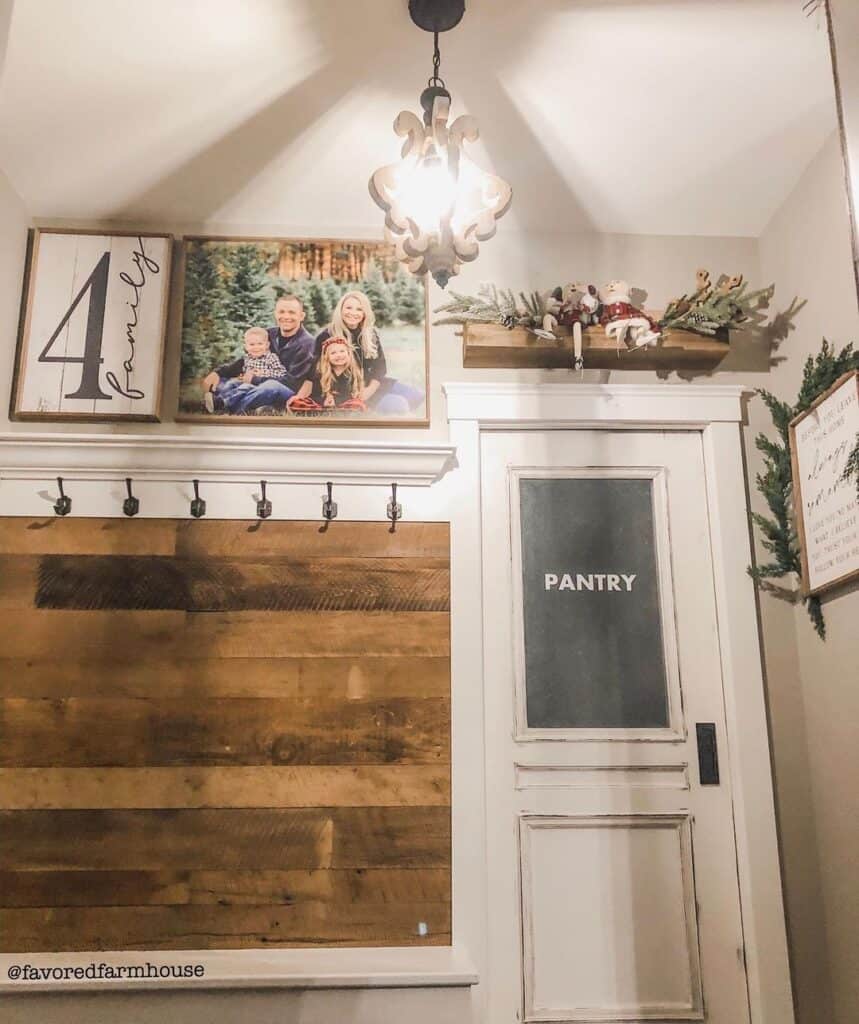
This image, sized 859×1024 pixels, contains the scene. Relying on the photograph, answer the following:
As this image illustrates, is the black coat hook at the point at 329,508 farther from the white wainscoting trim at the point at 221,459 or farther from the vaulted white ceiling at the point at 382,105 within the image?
the vaulted white ceiling at the point at 382,105

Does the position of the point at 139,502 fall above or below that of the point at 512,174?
below

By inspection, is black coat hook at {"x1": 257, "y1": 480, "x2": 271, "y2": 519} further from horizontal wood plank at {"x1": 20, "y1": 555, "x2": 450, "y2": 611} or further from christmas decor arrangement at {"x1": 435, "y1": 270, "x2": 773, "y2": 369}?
christmas decor arrangement at {"x1": 435, "y1": 270, "x2": 773, "y2": 369}

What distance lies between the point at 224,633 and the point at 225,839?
53 centimetres

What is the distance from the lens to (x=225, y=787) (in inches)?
93.3

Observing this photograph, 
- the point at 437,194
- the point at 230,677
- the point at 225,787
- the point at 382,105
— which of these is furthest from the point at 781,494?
the point at 225,787

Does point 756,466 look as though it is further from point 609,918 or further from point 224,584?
point 224,584

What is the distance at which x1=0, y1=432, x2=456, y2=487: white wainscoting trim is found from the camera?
98.3 inches

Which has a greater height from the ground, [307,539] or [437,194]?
[437,194]

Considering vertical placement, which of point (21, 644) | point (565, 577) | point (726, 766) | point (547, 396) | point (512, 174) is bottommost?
point (726, 766)

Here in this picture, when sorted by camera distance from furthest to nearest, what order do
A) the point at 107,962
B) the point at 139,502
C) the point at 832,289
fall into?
the point at 139,502 < the point at 832,289 < the point at 107,962

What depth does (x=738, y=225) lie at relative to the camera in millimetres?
2777

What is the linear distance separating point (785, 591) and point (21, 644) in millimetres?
2103

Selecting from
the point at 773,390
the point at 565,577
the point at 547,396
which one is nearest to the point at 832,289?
the point at 773,390

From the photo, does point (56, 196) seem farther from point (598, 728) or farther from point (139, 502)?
point (598, 728)
